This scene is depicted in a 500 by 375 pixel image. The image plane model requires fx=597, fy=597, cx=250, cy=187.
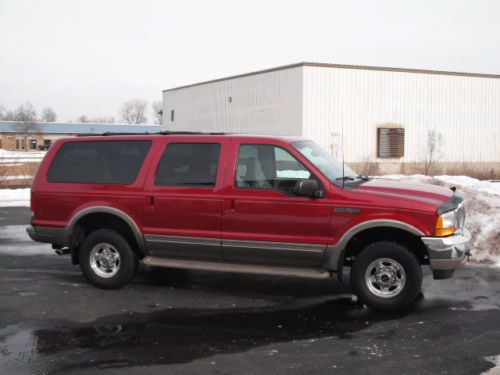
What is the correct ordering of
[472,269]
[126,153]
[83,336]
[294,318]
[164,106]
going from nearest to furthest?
[83,336] → [294,318] → [126,153] → [472,269] → [164,106]

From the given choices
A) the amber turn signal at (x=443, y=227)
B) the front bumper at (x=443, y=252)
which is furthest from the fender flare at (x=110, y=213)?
the amber turn signal at (x=443, y=227)

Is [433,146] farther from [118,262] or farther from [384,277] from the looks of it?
[118,262]

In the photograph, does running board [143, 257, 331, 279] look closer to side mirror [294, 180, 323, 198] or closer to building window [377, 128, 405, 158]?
side mirror [294, 180, 323, 198]

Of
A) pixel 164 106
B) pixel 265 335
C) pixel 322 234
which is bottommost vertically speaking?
pixel 265 335

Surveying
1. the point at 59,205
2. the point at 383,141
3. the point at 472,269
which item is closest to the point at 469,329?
Result: the point at 472,269

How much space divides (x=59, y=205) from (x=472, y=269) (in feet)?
19.5

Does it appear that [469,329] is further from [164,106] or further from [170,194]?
[164,106]

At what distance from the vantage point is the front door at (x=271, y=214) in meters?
6.67

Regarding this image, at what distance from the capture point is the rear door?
7039 mm

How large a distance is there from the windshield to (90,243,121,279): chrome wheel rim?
2.71 m

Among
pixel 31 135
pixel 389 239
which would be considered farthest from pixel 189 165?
pixel 31 135

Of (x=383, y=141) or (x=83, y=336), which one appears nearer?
(x=83, y=336)

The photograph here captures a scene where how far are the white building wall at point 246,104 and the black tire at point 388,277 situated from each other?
2322cm

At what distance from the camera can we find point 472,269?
8820 mm
